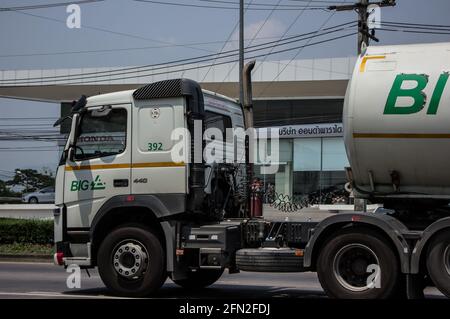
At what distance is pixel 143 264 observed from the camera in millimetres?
10133

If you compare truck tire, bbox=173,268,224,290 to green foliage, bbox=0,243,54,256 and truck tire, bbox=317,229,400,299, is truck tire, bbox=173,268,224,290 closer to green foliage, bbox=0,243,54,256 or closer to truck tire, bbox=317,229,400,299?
truck tire, bbox=317,229,400,299

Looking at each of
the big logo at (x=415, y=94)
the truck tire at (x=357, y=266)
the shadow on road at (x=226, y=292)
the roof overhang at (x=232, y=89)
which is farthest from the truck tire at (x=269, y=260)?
the roof overhang at (x=232, y=89)

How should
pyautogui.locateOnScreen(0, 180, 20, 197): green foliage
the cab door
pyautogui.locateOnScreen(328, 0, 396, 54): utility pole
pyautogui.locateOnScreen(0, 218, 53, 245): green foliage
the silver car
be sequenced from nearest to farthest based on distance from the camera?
1. the cab door
2. pyautogui.locateOnScreen(0, 218, 53, 245): green foliage
3. pyautogui.locateOnScreen(328, 0, 396, 54): utility pole
4. the silver car
5. pyautogui.locateOnScreen(0, 180, 20, 197): green foliage

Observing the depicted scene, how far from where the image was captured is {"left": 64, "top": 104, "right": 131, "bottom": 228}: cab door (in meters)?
10.4

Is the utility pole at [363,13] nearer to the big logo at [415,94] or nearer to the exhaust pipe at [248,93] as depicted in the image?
the exhaust pipe at [248,93]

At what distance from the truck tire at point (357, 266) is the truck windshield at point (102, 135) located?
3712 mm

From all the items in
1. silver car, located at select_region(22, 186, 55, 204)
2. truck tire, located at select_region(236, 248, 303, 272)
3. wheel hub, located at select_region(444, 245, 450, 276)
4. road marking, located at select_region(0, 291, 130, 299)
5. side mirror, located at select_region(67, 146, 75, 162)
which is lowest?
road marking, located at select_region(0, 291, 130, 299)

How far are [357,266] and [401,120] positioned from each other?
78.4 inches

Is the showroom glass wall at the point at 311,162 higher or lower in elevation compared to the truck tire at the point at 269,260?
higher

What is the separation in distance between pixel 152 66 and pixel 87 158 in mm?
31998

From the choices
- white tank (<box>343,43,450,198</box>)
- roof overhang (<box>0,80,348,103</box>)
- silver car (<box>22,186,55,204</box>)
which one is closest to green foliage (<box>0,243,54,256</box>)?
white tank (<box>343,43,450,198</box>)

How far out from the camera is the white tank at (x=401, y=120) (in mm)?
8359

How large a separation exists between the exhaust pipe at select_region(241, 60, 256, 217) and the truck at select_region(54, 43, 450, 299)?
3 cm
